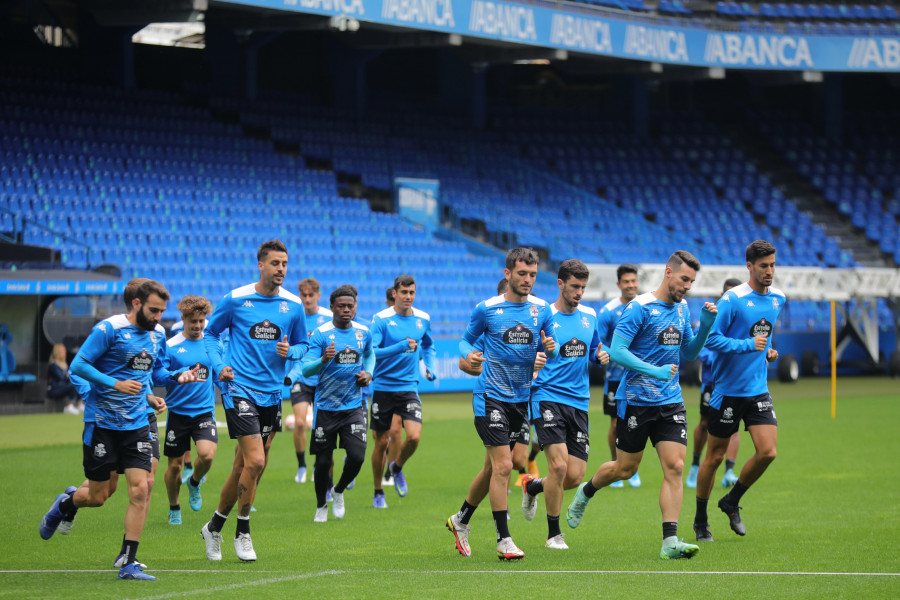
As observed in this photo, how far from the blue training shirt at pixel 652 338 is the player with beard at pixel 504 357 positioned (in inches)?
25.2

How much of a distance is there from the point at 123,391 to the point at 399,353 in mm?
4629

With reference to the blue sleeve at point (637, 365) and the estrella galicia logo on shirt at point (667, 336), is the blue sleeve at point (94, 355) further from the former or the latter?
the estrella galicia logo on shirt at point (667, 336)

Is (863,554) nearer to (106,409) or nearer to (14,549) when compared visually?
(106,409)

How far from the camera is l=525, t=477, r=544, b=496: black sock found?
9719 mm

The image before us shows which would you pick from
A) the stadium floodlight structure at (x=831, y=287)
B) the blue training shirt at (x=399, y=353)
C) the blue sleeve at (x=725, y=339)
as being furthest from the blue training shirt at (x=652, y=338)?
the stadium floodlight structure at (x=831, y=287)

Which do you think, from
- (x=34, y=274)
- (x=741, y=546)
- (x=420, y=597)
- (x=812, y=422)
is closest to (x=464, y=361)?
(x=420, y=597)

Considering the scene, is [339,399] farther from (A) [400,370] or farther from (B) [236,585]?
(B) [236,585]

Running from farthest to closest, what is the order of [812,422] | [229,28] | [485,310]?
[229,28]
[812,422]
[485,310]

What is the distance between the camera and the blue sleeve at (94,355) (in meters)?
8.23

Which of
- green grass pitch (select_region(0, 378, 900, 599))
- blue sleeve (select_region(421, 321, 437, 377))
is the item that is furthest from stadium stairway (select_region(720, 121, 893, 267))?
blue sleeve (select_region(421, 321, 437, 377))

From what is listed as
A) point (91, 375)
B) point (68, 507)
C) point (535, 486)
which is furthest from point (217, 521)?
point (535, 486)

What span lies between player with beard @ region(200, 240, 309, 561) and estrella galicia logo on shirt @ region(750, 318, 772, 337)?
147 inches

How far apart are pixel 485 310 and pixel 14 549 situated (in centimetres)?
425

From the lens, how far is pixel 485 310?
30.0 ft
